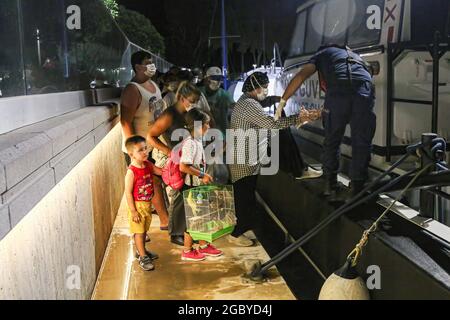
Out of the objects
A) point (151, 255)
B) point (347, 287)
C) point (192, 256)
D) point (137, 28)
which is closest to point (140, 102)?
point (151, 255)

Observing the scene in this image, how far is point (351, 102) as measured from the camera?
464 cm

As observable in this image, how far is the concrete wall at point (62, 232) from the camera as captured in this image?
2268 millimetres

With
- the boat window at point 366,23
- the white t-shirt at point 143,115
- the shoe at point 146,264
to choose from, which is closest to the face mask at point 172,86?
the white t-shirt at point 143,115

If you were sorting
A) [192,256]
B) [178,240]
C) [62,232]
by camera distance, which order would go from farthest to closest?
1. [178,240]
2. [192,256]
3. [62,232]

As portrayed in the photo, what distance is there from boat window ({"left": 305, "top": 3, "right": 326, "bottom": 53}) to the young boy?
4.08 meters

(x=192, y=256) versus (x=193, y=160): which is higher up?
(x=193, y=160)

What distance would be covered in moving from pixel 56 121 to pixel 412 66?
3.48 metres

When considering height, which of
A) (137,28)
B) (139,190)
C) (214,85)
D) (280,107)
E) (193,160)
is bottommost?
(139,190)

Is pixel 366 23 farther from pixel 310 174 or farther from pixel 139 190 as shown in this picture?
pixel 139 190

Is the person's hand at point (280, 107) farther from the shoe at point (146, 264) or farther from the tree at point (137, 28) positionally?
the tree at point (137, 28)

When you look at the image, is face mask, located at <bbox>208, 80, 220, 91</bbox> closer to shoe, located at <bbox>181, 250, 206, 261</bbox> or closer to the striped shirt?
the striped shirt

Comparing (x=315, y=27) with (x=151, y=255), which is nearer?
(x=151, y=255)

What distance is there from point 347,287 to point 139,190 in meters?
2.09
